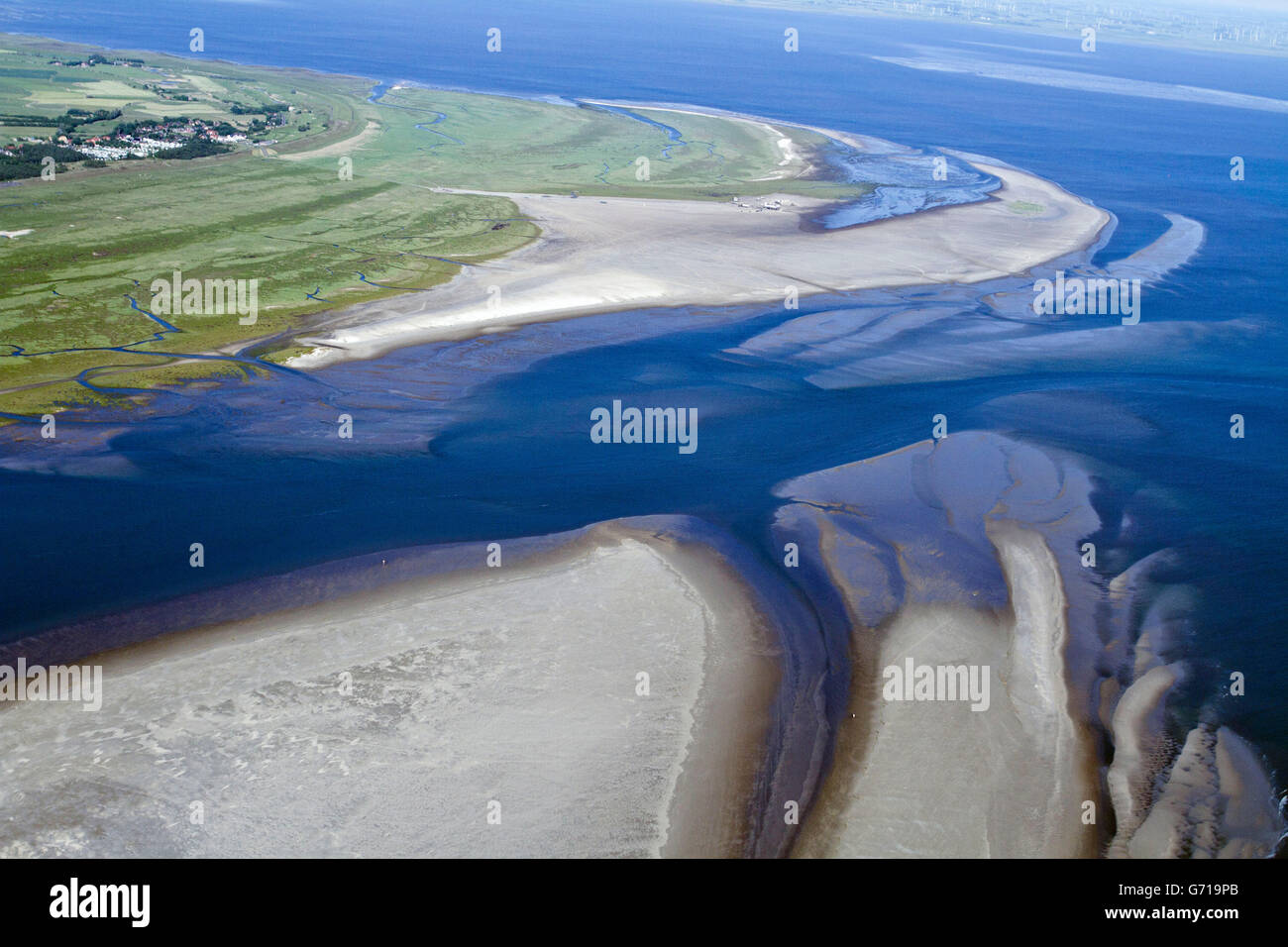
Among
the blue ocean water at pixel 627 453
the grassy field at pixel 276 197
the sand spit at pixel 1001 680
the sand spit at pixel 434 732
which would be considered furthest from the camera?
the grassy field at pixel 276 197

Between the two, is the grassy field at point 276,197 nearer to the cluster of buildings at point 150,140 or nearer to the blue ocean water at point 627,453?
the cluster of buildings at point 150,140

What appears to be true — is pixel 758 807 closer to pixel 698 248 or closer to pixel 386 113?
pixel 698 248

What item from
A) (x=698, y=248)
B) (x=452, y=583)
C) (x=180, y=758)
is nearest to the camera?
(x=180, y=758)

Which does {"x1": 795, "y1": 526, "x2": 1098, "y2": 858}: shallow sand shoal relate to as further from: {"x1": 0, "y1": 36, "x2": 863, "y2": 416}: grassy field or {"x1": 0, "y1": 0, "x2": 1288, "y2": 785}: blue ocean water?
{"x1": 0, "y1": 36, "x2": 863, "y2": 416}: grassy field

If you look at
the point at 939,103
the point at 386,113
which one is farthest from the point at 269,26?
the point at 939,103

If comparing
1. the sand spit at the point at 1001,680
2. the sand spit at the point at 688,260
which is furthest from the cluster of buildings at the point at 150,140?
the sand spit at the point at 1001,680

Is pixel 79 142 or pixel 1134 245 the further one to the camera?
pixel 79 142

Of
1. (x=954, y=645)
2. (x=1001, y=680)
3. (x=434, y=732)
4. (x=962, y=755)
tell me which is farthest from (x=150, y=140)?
(x=962, y=755)
